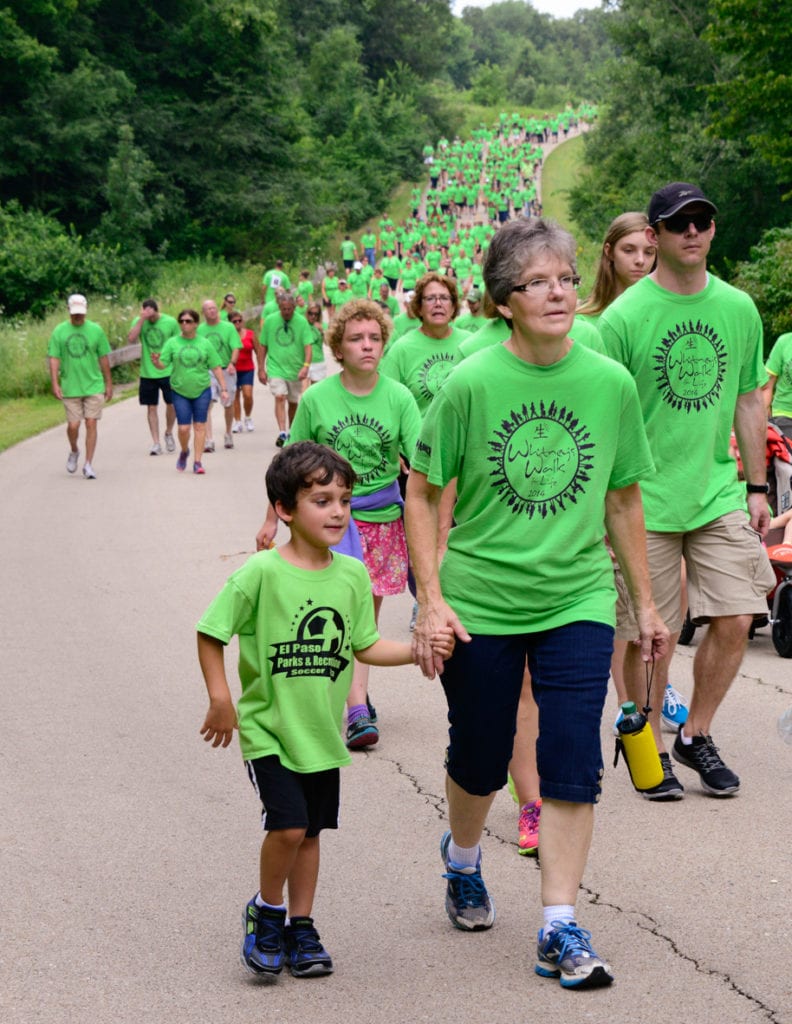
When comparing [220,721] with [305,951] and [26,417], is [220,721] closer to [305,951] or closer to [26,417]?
[305,951]

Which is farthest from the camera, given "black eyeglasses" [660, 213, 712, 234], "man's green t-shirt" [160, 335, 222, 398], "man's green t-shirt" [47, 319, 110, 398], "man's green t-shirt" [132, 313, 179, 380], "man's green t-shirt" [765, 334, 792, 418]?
"man's green t-shirt" [132, 313, 179, 380]

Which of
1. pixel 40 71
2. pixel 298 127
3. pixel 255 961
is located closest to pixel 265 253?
pixel 298 127

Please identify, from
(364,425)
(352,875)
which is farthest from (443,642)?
(364,425)

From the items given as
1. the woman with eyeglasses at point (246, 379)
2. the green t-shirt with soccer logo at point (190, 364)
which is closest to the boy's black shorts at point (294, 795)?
the green t-shirt with soccer logo at point (190, 364)

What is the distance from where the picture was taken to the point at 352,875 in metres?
5.61

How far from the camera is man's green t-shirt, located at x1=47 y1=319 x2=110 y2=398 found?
18031 millimetres

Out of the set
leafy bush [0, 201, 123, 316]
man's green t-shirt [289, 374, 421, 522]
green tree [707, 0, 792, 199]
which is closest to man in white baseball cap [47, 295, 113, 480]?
man's green t-shirt [289, 374, 421, 522]

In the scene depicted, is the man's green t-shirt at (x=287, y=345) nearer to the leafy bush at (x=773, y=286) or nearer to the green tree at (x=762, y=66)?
the leafy bush at (x=773, y=286)

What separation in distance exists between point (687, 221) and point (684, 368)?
0.54m

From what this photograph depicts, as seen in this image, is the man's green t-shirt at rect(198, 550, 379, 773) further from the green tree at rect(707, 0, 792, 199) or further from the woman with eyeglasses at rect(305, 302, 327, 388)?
the green tree at rect(707, 0, 792, 199)

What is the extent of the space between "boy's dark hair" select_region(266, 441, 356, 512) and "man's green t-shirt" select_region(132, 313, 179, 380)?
15.3m

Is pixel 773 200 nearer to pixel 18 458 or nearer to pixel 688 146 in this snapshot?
pixel 688 146

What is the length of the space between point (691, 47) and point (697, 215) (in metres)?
40.0

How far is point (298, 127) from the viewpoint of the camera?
62.8 metres
